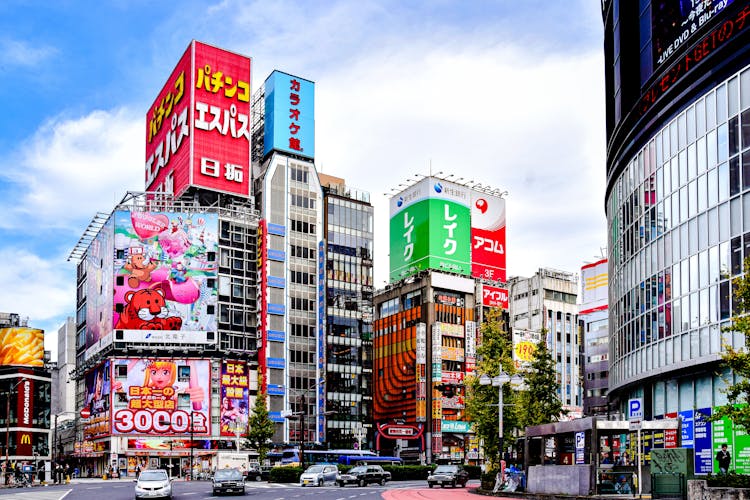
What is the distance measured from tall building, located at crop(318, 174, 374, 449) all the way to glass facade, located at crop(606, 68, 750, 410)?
7854cm

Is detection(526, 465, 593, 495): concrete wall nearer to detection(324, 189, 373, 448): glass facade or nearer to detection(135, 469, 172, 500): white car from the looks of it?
detection(135, 469, 172, 500): white car

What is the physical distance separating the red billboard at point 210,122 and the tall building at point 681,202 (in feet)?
240

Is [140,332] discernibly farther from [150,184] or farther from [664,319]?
[664,319]

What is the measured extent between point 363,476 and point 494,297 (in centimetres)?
7376

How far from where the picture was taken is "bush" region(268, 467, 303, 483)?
75.8 metres

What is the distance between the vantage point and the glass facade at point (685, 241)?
141ft

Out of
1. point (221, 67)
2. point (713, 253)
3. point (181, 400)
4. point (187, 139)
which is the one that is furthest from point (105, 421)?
point (713, 253)

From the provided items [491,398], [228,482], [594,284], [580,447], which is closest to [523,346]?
[594,284]

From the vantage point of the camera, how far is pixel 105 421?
116 m

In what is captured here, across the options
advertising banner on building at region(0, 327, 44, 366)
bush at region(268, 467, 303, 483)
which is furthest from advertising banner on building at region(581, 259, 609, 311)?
advertising banner on building at region(0, 327, 44, 366)

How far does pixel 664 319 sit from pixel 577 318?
117 m

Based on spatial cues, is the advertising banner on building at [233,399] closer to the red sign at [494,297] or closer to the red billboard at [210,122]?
the red billboard at [210,122]

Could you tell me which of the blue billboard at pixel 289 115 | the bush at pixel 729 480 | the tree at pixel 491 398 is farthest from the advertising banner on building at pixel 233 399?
the bush at pixel 729 480

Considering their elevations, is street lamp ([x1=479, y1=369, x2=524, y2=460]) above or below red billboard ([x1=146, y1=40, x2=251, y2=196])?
below
